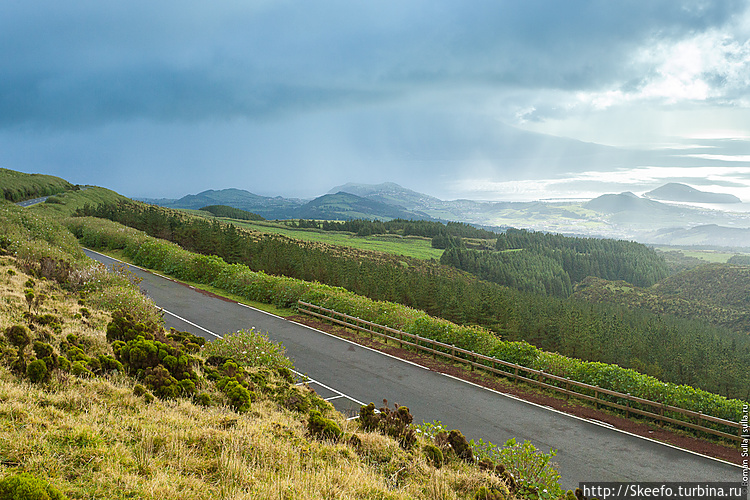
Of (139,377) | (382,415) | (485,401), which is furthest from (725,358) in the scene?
(139,377)

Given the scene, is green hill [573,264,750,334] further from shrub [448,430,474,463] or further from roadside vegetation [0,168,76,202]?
roadside vegetation [0,168,76,202]

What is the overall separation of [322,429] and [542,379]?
10957 millimetres

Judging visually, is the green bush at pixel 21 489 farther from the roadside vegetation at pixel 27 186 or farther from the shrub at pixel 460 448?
the roadside vegetation at pixel 27 186

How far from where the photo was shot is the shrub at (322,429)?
827 centimetres

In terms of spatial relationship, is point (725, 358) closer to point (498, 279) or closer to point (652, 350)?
point (652, 350)

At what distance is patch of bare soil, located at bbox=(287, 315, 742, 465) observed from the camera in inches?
485

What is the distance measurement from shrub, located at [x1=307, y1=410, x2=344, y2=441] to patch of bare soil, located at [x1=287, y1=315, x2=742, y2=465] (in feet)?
31.3

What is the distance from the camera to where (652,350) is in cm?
5069

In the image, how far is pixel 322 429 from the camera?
330 inches

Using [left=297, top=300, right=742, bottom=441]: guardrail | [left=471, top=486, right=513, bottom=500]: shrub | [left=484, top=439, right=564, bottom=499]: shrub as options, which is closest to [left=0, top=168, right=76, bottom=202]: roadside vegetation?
[left=297, top=300, right=742, bottom=441]: guardrail

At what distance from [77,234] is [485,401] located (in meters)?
50.5

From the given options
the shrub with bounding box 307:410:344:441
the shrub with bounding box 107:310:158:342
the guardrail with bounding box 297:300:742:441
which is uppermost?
the shrub with bounding box 107:310:158:342

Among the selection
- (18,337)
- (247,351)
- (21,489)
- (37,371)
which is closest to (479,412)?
(247,351)

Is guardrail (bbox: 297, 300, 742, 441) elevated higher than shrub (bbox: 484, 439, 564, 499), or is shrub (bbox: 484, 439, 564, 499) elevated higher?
shrub (bbox: 484, 439, 564, 499)
